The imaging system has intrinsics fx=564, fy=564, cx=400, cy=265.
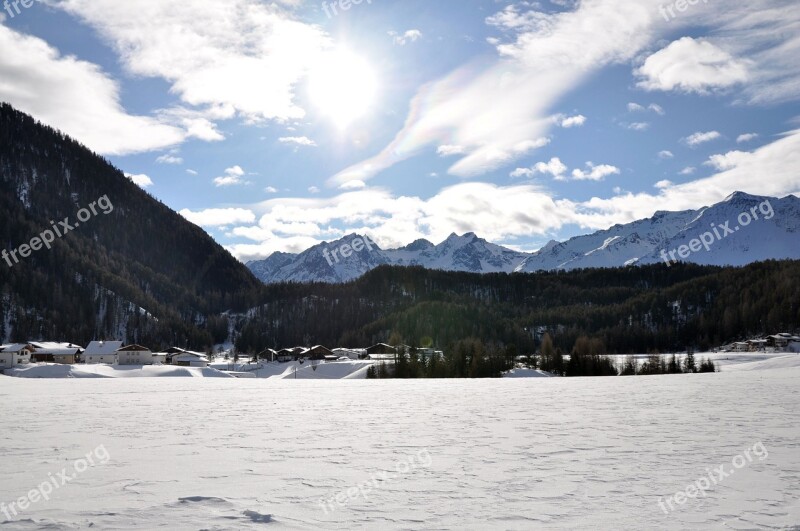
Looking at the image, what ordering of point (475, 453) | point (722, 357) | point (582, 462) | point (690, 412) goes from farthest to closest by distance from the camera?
point (722, 357)
point (690, 412)
point (475, 453)
point (582, 462)

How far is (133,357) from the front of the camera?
445ft

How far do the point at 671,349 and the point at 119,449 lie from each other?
658 feet

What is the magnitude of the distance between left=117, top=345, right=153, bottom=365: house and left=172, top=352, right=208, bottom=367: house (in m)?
9.03

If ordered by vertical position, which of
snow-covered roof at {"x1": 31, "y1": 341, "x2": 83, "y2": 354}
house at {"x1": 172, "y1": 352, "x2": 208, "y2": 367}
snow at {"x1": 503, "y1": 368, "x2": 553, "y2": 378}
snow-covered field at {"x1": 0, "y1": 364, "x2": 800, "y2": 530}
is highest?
snow-covered field at {"x1": 0, "y1": 364, "x2": 800, "y2": 530}

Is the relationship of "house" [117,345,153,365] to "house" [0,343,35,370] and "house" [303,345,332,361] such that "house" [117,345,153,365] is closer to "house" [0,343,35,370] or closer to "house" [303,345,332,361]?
"house" [0,343,35,370]

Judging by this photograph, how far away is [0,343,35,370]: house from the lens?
373ft

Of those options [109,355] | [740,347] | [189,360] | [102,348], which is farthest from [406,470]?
[740,347]

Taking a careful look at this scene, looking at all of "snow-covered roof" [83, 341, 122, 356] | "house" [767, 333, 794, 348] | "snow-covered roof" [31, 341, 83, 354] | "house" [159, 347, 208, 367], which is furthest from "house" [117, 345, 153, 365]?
"house" [767, 333, 794, 348]

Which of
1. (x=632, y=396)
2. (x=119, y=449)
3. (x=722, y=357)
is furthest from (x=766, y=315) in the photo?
(x=119, y=449)

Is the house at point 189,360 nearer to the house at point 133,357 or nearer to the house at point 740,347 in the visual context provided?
the house at point 133,357

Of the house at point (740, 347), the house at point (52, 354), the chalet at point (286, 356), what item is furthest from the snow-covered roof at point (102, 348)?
the house at point (740, 347)

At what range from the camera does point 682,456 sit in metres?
14.8

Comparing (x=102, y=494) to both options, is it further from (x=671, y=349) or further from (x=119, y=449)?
(x=671, y=349)

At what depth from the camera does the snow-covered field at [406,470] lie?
9.62 meters
